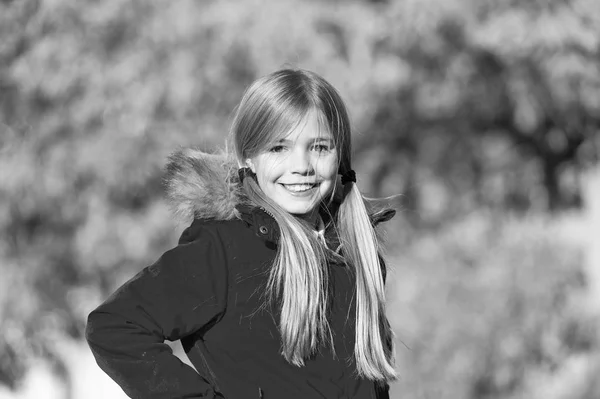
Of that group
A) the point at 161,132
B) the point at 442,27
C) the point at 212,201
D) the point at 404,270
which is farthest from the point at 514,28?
the point at 212,201

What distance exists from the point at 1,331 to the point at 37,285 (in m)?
0.43

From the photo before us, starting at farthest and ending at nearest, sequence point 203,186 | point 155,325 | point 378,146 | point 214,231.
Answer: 1. point 378,146
2. point 203,186
3. point 214,231
4. point 155,325

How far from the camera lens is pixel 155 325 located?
6.88ft

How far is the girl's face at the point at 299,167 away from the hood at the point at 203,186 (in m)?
0.08

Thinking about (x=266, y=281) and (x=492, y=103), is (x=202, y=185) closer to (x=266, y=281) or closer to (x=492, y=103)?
(x=266, y=281)

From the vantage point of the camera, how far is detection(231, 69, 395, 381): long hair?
2223mm

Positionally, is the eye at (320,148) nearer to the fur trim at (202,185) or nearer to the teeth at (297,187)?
the teeth at (297,187)

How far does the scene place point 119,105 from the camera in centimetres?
750

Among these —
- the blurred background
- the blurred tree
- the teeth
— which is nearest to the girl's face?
the teeth

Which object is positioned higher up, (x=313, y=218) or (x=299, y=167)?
(x=299, y=167)

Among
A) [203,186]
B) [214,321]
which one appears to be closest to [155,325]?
[214,321]

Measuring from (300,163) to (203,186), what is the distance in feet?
0.71

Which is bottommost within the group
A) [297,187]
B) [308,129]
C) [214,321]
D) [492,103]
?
[492,103]

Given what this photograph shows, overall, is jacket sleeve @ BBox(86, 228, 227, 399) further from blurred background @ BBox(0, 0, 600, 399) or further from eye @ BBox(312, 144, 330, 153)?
blurred background @ BBox(0, 0, 600, 399)
